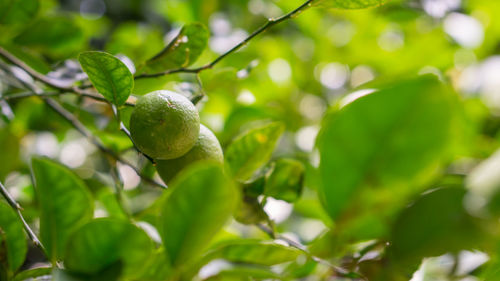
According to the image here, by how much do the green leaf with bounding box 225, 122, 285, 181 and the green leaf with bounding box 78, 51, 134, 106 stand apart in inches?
8.2

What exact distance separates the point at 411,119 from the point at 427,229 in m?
0.09

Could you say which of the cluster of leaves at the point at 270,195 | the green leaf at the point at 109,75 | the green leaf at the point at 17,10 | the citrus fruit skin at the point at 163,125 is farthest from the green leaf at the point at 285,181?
the green leaf at the point at 17,10

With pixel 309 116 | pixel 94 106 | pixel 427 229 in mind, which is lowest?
pixel 309 116

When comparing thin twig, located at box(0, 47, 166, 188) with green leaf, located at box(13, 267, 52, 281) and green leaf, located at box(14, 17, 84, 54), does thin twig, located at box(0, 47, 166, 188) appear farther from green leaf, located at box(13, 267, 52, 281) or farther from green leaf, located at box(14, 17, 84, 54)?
green leaf, located at box(13, 267, 52, 281)

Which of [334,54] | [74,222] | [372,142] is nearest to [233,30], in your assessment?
[334,54]

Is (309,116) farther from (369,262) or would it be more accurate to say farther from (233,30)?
(369,262)

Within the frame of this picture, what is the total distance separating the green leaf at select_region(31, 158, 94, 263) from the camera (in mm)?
532

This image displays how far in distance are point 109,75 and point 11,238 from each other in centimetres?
25

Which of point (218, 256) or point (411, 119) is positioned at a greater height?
point (411, 119)

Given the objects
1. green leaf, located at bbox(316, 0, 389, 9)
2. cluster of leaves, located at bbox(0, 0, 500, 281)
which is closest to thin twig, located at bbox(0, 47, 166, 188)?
cluster of leaves, located at bbox(0, 0, 500, 281)

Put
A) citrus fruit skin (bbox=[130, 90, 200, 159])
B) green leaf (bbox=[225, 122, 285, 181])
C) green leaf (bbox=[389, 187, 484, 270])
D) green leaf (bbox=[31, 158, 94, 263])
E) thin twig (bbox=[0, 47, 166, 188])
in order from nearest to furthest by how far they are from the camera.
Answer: green leaf (bbox=[389, 187, 484, 270]), green leaf (bbox=[31, 158, 94, 263]), citrus fruit skin (bbox=[130, 90, 200, 159]), green leaf (bbox=[225, 122, 285, 181]), thin twig (bbox=[0, 47, 166, 188])

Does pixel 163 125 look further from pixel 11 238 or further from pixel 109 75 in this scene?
pixel 11 238

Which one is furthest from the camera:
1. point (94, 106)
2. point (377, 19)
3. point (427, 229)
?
point (377, 19)

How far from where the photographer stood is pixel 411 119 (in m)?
0.38
